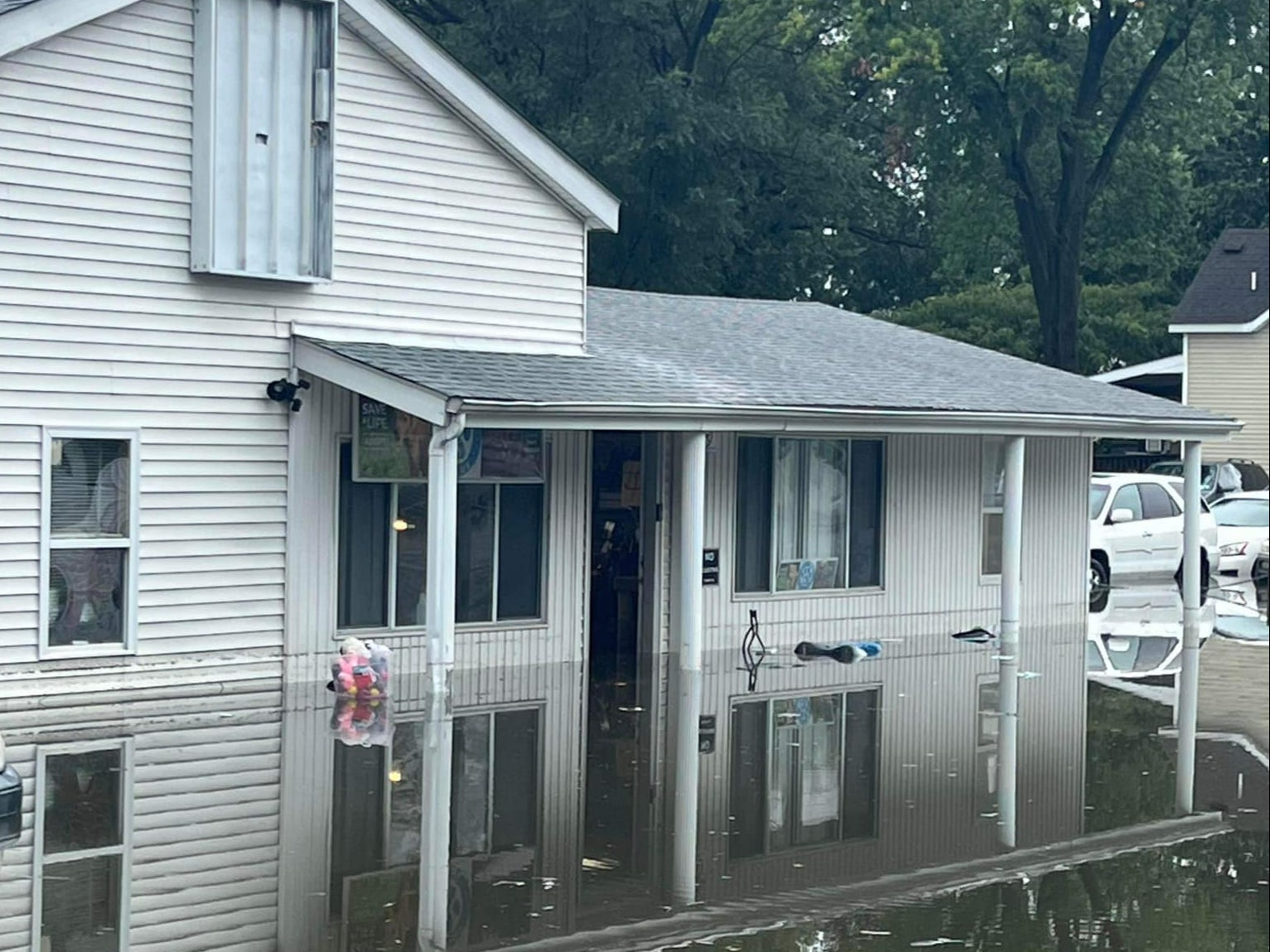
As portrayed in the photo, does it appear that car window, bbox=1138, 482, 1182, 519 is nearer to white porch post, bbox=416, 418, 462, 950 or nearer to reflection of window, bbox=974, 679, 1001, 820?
reflection of window, bbox=974, 679, 1001, 820

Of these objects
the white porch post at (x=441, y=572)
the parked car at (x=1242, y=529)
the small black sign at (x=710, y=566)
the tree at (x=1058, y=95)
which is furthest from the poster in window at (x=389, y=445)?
the tree at (x=1058, y=95)

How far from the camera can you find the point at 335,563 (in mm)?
18062

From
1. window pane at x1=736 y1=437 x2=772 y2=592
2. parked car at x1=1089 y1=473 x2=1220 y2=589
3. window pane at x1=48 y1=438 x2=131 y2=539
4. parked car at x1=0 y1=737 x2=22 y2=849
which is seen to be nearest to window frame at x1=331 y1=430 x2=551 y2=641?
window pane at x1=48 y1=438 x2=131 y2=539

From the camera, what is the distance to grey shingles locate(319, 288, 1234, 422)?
59.7 feet

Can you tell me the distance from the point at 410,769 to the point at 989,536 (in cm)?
1225

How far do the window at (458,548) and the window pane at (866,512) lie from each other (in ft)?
15.1

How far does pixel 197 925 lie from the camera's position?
31.7 ft

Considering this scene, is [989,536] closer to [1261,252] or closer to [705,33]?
[705,33]

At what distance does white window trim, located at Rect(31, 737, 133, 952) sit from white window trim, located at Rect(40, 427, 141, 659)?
6.03ft

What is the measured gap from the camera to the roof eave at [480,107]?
59.4 feet

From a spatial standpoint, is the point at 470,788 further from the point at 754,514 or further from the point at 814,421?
the point at 754,514

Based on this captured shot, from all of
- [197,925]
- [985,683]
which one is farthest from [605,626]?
[197,925]

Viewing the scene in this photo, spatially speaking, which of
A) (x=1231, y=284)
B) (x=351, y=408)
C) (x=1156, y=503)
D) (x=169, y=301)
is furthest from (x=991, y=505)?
(x=1231, y=284)

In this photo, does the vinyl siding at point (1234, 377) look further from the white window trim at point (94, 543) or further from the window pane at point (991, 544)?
the white window trim at point (94, 543)
